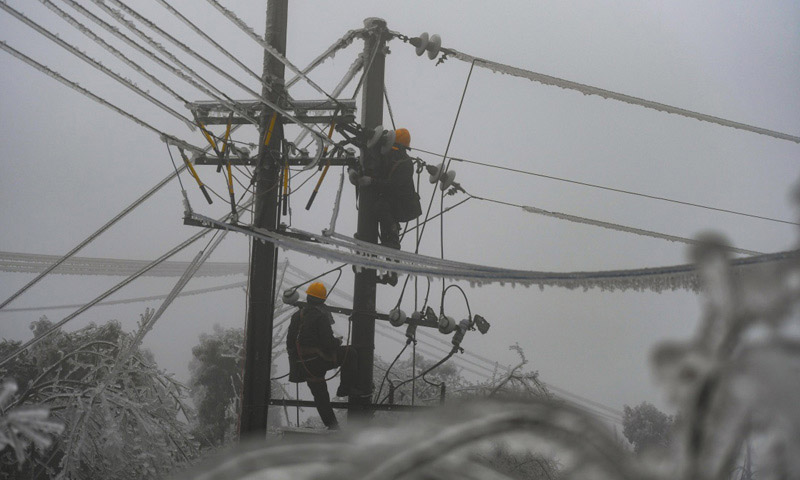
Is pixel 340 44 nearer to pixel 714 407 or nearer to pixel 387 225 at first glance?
pixel 387 225

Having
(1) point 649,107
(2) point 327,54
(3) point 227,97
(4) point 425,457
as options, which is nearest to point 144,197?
(3) point 227,97

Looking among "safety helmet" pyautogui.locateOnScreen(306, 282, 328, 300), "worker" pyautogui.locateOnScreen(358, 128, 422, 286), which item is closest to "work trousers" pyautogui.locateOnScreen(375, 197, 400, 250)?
"worker" pyautogui.locateOnScreen(358, 128, 422, 286)

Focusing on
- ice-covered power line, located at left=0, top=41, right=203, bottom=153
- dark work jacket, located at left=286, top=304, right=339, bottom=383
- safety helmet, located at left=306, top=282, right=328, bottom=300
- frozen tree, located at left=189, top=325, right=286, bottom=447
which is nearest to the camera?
ice-covered power line, located at left=0, top=41, right=203, bottom=153

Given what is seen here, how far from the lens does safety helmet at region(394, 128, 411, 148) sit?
712 centimetres

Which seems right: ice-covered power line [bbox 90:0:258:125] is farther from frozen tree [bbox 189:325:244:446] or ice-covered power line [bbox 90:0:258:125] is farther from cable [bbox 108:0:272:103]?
frozen tree [bbox 189:325:244:446]

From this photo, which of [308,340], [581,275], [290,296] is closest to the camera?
[581,275]

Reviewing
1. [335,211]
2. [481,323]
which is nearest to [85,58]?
[335,211]

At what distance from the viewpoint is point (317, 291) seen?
657 cm

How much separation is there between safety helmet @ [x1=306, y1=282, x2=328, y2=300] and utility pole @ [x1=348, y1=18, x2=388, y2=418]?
37 centimetres

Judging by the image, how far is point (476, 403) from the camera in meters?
1.23

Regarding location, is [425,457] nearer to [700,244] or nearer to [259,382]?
[700,244]

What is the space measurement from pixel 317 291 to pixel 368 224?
0.88 m

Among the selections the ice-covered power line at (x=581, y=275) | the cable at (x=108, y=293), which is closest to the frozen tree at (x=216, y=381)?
the cable at (x=108, y=293)

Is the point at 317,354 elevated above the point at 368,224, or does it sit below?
below
